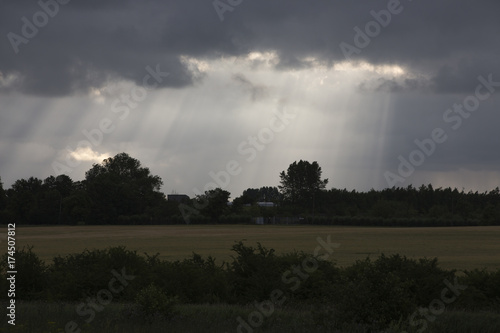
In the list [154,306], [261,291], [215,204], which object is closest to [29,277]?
[154,306]

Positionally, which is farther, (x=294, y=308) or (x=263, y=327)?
(x=294, y=308)

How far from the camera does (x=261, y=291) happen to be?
20.6m

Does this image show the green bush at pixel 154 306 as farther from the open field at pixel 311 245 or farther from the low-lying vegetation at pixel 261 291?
the open field at pixel 311 245

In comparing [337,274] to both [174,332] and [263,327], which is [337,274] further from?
[174,332]

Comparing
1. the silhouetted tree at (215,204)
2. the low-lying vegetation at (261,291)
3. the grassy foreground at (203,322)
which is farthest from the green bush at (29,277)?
the silhouetted tree at (215,204)

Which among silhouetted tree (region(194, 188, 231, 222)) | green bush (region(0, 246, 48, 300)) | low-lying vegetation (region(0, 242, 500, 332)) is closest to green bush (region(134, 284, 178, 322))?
low-lying vegetation (region(0, 242, 500, 332))

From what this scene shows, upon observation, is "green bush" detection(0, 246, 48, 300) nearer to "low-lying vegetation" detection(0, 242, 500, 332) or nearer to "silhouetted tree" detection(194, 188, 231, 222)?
"low-lying vegetation" detection(0, 242, 500, 332)

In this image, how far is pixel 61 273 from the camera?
21922mm

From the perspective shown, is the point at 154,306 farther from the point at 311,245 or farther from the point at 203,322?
the point at 311,245

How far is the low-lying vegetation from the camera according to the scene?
15500 millimetres

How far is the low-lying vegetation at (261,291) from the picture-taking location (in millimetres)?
15500

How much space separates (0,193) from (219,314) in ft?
629

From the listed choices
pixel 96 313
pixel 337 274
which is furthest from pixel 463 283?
pixel 96 313

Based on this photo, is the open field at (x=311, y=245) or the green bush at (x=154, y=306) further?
the open field at (x=311, y=245)
